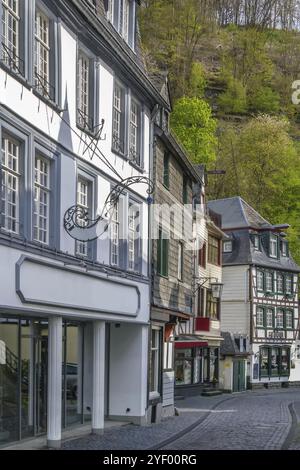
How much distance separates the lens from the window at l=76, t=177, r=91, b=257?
1707 cm

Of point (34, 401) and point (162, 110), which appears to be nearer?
point (34, 401)

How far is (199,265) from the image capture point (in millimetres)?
40719

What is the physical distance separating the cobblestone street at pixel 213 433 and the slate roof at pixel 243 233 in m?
18.9

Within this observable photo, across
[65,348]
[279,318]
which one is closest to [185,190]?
[65,348]

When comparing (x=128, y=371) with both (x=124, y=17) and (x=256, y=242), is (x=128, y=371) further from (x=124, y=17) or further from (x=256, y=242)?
(x=256, y=242)

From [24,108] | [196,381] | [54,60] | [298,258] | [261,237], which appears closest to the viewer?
[24,108]

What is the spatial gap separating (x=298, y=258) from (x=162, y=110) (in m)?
35.0

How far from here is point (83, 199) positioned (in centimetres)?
1756

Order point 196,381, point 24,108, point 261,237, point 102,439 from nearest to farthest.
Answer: point 24,108 < point 102,439 < point 196,381 < point 261,237

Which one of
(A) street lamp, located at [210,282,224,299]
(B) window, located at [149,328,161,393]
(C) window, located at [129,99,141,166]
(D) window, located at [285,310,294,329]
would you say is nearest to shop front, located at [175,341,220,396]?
(A) street lamp, located at [210,282,224,299]

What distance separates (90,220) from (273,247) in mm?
35670

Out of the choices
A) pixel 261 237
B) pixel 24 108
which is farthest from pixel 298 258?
pixel 24 108

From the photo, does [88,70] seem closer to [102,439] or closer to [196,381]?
[102,439]

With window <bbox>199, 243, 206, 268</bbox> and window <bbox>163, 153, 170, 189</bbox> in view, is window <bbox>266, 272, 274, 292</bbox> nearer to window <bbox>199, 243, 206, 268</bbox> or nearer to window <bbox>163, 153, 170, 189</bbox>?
window <bbox>199, 243, 206, 268</bbox>
